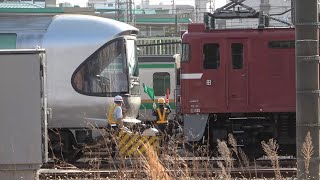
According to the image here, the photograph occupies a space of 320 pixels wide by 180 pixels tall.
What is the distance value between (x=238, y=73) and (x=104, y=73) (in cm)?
318

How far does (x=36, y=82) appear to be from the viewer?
8211 millimetres

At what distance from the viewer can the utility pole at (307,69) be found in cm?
530

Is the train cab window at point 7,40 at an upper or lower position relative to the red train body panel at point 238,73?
upper

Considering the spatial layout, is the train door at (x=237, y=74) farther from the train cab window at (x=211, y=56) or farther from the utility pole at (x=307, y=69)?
the utility pole at (x=307, y=69)

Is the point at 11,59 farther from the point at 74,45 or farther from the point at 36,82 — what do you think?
the point at 74,45

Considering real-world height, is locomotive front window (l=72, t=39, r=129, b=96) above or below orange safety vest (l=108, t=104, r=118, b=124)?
above

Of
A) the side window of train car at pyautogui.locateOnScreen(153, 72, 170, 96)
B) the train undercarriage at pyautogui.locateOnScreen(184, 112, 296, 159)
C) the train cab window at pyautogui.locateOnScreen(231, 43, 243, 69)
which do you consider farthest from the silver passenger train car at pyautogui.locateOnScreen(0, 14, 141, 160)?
the side window of train car at pyautogui.locateOnScreen(153, 72, 170, 96)

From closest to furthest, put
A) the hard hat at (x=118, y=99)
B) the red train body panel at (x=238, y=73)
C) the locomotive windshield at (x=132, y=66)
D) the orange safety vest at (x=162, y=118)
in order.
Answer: the hard hat at (x=118, y=99) < the red train body panel at (x=238, y=73) < the locomotive windshield at (x=132, y=66) < the orange safety vest at (x=162, y=118)

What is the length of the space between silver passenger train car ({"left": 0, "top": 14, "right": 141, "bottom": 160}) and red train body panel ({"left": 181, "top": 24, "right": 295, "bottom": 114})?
5.22ft

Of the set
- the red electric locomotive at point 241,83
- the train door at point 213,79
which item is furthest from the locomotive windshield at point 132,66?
the train door at point 213,79

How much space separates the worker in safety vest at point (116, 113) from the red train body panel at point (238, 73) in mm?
1778

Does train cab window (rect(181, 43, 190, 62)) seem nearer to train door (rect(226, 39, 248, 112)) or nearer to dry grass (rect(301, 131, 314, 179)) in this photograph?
train door (rect(226, 39, 248, 112))

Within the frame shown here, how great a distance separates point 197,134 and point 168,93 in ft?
30.7

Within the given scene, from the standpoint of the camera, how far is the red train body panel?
14812 mm
